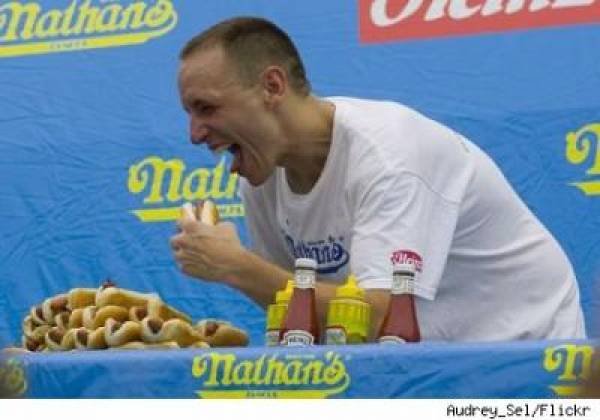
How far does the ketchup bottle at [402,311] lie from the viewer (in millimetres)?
1666

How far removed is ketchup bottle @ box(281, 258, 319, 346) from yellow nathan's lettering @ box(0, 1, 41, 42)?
1.76 metres

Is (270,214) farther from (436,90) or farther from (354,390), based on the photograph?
(436,90)

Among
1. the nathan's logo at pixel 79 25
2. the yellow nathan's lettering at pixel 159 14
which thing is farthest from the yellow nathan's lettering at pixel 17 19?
the yellow nathan's lettering at pixel 159 14

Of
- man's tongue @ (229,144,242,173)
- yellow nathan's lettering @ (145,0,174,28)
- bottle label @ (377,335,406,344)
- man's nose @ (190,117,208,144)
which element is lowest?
bottle label @ (377,335,406,344)

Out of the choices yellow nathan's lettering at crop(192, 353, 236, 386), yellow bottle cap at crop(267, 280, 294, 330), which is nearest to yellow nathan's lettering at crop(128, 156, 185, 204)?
yellow bottle cap at crop(267, 280, 294, 330)

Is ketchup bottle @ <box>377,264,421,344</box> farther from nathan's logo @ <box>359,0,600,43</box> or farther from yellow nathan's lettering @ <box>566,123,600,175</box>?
nathan's logo @ <box>359,0,600,43</box>

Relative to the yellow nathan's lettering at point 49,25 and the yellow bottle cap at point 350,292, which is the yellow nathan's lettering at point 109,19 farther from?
the yellow bottle cap at point 350,292

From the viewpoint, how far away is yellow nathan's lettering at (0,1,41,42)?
130 inches

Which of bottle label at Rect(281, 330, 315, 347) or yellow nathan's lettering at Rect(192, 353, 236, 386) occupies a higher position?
bottle label at Rect(281, 330, 315, 347)

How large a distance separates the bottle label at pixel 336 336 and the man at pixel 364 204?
0.13m

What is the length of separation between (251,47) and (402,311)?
475 millimetres

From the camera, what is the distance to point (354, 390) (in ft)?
4.80
